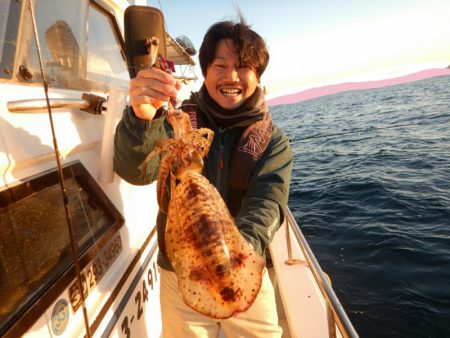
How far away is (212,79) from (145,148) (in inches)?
47.3

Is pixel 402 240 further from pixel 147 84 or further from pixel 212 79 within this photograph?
pixel 147 84

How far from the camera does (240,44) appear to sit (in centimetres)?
284

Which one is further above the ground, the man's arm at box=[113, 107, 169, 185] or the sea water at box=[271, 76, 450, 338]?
the man's arm at box=[113, 107, 169, 185]

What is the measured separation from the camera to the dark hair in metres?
2.84

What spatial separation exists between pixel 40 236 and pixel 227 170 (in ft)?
5.39

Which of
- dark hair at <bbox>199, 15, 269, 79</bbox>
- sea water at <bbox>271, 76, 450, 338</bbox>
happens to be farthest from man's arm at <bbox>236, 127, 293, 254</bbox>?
sea water at <bbox>271, 76, 450, 338</bbox>

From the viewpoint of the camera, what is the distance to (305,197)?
40.9ft

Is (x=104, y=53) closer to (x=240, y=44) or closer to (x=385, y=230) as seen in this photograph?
(x=240, y=44)

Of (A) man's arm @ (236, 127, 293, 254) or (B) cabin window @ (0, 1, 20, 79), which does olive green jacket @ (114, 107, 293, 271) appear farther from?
(B) cabin window @ (0, 1, 20, 79)

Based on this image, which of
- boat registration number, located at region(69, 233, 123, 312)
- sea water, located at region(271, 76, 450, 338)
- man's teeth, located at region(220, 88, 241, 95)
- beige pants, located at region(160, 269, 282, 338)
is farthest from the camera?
sea water, located at region(271, 76, 450, 338)

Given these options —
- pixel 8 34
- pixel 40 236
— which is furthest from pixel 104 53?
pixel 40 236

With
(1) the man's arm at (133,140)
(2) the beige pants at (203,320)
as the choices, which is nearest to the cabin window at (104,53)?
(1) the man's arm at (133,140)

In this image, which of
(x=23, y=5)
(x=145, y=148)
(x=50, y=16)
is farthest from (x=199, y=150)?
(x=50, y=16)

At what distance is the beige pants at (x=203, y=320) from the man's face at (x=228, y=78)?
1.80 meters
